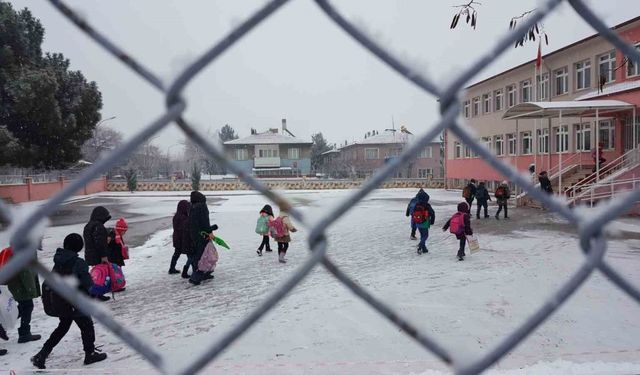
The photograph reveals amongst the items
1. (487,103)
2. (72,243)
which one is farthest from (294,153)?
(72,243)

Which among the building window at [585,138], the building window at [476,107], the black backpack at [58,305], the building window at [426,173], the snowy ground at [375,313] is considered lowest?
the snowy ground at [375,313]

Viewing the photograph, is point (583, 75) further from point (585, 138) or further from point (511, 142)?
point (511, 142)

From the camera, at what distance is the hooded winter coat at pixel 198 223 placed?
25.4ft

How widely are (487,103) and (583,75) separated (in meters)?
8.52

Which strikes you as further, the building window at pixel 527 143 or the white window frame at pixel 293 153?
the white window frame at pixel 293 153

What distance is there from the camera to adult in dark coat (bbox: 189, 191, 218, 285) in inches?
305

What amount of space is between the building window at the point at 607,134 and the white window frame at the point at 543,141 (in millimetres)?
2945

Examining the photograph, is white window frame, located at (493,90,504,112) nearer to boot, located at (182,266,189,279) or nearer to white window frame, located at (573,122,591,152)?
white window frame, located at (573,122,591,152)

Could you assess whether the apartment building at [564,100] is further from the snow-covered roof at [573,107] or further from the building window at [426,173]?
the building window at [426,173]

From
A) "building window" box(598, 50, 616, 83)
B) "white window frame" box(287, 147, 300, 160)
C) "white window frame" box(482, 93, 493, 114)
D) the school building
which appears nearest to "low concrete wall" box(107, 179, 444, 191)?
"white window frame" box(287, 147, 300, 160)

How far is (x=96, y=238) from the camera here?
21.2ft

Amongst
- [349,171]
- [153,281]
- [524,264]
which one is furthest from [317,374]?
[349,171]

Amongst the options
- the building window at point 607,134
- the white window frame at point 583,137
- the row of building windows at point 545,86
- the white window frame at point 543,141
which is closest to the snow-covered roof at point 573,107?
the row of building windows at point 545,86

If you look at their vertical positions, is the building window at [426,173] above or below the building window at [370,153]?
below
